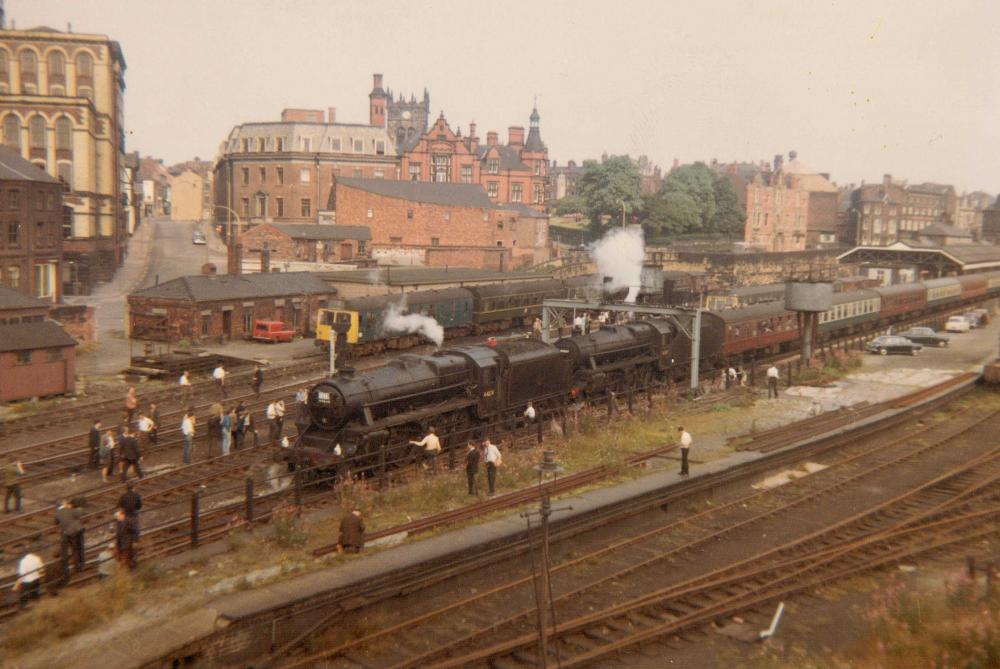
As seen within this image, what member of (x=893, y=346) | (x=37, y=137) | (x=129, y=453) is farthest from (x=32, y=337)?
(x=893, y=346)

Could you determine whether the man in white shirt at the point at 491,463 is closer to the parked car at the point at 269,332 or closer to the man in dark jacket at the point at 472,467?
the man in dark jacket at the point at 472,467

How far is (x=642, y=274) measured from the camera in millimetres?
38500

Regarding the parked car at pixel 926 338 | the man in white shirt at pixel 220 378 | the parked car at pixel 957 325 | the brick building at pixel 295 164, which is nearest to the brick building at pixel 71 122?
the brick building at pixel 295 164

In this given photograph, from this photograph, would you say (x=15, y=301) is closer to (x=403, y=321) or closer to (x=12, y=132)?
(x=403, y=321)

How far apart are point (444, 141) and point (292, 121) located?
15.3 m

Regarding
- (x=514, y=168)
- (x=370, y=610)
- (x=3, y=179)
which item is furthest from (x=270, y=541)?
(x=514, y=168)

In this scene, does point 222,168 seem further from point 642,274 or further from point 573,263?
point 642,274

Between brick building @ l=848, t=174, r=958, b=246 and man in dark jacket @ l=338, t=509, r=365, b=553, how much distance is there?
10041 centimetres

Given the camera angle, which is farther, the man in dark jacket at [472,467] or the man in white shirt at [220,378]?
the man in white shirt at [220,378]

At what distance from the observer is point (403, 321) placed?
40.3 metres

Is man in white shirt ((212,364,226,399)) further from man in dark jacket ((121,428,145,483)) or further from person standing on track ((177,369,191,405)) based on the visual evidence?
man in dark jacket ((121,428,145,483))

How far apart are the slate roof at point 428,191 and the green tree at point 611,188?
1698cm

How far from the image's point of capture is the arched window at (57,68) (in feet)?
174

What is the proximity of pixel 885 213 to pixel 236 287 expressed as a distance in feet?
293
